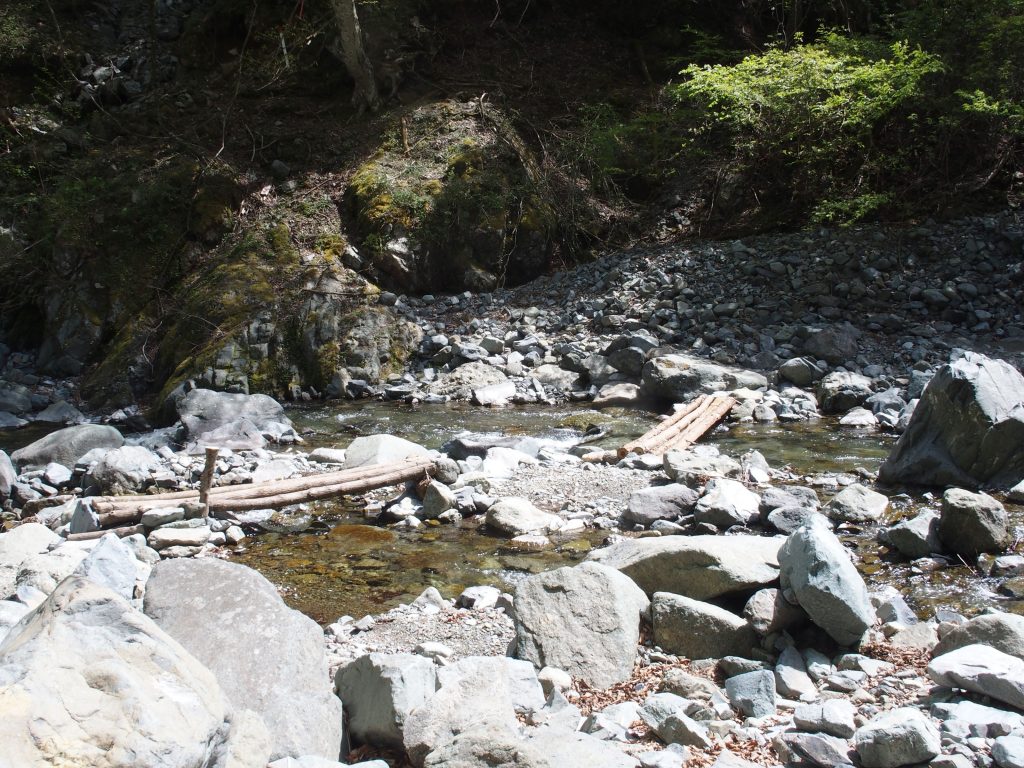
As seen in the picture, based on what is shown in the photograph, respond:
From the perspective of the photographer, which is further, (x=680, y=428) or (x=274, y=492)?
(x=680, y=428)

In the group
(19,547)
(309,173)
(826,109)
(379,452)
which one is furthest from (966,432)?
(309,173)

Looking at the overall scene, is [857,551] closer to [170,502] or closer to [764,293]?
[170,502]

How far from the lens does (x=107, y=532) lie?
4.62 meters

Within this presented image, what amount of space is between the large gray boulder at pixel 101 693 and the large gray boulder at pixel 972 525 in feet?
12.7

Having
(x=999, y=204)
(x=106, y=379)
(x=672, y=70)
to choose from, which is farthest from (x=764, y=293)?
(x=106, y=379)

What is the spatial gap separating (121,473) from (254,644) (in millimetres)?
3668

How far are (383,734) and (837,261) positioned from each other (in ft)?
31.0

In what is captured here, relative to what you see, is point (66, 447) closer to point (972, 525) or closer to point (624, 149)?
point (972, 525)

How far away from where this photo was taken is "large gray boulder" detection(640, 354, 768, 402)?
333 inches

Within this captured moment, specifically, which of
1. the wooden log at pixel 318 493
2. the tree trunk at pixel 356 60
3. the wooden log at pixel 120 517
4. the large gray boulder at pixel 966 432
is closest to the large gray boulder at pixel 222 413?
the wooden log at pixel 318 493

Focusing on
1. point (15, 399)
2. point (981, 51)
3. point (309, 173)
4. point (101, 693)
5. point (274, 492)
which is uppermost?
point (981, 51)

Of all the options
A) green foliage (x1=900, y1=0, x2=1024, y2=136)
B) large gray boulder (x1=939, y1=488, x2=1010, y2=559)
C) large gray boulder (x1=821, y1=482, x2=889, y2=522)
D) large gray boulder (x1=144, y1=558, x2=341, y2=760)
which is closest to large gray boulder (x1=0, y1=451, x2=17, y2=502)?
large gray boulder (x1=144, y1=558, x2=341, y2=760)

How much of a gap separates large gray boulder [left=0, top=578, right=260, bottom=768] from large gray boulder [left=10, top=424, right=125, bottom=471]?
5042 millimetres

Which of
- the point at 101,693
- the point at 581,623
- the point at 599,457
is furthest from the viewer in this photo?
the point at 599,457
